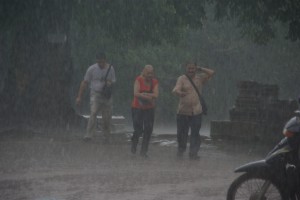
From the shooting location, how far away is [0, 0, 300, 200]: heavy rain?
10258 mm

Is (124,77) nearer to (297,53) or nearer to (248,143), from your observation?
(297,53)

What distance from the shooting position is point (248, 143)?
1747cm

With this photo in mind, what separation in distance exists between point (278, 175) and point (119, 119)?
47.3 ft

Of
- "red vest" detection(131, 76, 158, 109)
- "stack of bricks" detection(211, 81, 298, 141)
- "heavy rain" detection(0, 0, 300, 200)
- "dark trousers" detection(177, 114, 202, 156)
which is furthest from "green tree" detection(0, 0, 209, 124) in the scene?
"dark trousers" detection(177, 114, 202, 156)

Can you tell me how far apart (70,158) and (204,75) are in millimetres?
2954

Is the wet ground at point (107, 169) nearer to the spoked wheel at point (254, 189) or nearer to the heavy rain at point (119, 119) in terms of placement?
the heavy rain at point (119, 119)

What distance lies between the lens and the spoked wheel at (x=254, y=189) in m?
7.67

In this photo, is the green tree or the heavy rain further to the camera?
the green tree

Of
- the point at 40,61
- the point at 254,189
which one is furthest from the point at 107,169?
the point at 40,61

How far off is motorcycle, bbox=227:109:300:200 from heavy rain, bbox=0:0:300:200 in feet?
0.06

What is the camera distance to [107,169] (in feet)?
39.9

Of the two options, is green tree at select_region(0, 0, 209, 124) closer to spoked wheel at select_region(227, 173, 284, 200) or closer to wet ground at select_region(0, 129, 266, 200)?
wet ground at select_region(0, 129, 266, 200)

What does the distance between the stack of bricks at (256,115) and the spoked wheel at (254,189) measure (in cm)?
964

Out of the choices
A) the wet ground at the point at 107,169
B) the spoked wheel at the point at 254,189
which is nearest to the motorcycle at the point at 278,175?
the spoked wheel at the point at 254,189
